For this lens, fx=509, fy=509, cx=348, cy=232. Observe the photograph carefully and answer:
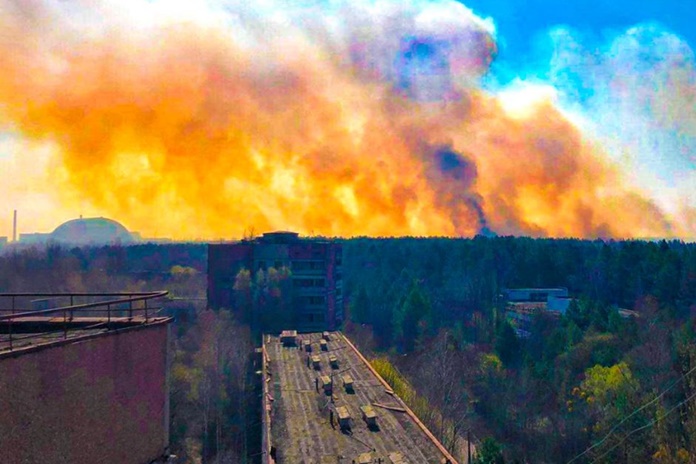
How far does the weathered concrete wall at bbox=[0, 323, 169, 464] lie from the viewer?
795cm

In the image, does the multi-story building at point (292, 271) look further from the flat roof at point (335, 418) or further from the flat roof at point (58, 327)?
the flat roof at point (58, 327)

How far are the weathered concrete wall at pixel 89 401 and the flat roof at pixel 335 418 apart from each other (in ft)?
39.7

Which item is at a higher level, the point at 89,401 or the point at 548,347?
the point at 89,401

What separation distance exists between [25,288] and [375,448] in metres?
79.2

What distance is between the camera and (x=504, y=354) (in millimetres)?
52062

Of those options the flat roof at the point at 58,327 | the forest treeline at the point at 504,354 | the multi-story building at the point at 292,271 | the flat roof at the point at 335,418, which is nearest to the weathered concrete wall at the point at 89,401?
the flat roof at the point at 58,327

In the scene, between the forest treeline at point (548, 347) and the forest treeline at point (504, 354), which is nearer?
the forest treeline at point (548, 347)

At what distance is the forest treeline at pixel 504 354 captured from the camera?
1168 inches

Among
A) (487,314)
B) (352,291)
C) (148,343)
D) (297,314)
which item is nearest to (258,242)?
(297,314)

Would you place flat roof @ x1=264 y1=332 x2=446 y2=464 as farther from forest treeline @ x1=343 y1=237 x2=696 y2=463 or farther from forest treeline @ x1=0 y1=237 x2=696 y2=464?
forest treeline @ x1=343 y1=237 x2=696 y2=463

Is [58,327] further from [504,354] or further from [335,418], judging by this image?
[504,354]

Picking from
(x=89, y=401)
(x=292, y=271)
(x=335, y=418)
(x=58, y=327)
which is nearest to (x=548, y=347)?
(x=335, y=418)

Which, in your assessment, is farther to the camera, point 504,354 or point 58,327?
point 504,354

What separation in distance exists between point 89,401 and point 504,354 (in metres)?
48.3
